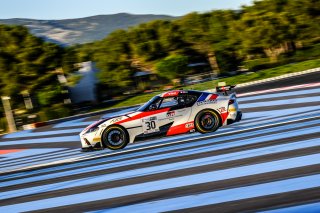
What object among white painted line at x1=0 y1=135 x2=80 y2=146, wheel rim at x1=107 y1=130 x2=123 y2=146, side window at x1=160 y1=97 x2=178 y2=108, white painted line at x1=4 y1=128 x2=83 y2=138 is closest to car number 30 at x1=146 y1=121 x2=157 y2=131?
side window at x1=160 y1=97 x2=178 y2=108

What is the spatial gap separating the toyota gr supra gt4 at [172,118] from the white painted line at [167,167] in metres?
2.73

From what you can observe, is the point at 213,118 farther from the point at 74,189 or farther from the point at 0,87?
the point at 0,87

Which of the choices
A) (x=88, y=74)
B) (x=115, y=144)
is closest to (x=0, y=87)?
(x=88, y=74)

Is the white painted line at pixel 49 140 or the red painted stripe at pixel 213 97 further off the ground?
the red painted stripe at pixel 213 97

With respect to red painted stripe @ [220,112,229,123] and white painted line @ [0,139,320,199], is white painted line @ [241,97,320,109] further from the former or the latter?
white painted line @ [0,139,320,199]

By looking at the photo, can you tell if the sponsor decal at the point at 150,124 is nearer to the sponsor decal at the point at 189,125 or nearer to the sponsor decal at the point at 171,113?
the sponsor decal at the point at 171,113

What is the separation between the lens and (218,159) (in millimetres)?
8477

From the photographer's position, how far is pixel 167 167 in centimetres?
859

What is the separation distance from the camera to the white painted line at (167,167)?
→ 8.29 meters

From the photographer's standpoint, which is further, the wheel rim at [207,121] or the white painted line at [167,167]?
the wheel rim at [207,121]

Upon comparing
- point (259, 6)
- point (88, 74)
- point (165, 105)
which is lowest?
point (165, 105)

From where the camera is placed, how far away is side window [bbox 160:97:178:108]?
11.5 m

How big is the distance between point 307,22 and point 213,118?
1373 inches

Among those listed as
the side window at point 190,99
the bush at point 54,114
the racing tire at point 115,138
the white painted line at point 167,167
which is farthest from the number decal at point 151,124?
the bush at point 54,114
